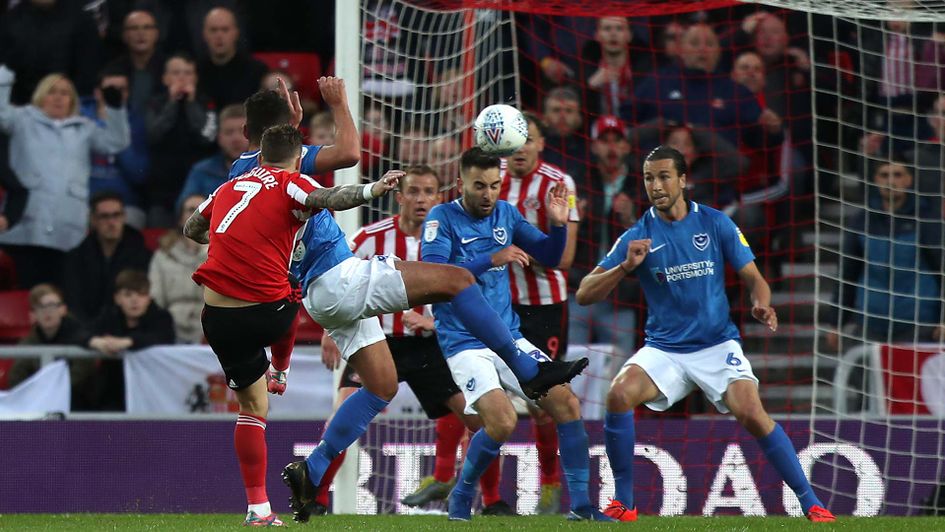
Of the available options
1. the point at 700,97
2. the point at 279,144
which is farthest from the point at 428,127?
the point at 279,144

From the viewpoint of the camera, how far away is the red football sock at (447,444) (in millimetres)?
8883

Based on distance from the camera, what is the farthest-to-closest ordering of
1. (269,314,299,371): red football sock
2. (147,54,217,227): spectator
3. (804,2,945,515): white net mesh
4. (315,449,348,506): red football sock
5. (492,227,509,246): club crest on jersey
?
(147,54,217,227): spectator → (804,2,945,515): white net mesh → (315,449,348,506): red football sock → (492,227,509,246): club crest on jersey → (269,314,299,371): red football sock

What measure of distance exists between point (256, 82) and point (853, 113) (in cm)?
505

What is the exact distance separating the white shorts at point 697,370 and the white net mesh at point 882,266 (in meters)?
1.93

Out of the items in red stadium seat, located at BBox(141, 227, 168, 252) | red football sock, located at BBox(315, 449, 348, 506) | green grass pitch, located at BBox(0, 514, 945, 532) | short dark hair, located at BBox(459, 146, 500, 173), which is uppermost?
short dark hair, located at BBox(459, 146, 500, 173)

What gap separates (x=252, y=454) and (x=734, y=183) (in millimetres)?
5683

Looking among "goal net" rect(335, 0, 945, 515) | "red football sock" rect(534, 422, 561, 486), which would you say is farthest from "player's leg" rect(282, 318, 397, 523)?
"red football sock" rect(534, 422, 561, 486)

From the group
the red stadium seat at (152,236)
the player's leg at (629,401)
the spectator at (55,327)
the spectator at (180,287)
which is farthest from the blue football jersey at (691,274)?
the red stadium seat at (152,236)

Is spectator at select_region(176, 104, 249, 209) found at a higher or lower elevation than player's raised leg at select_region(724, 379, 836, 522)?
higher

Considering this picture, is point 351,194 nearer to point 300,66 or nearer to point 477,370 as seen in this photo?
point 477,370

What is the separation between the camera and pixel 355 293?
6.88 meters

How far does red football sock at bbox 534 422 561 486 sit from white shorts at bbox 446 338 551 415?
2.64 ft

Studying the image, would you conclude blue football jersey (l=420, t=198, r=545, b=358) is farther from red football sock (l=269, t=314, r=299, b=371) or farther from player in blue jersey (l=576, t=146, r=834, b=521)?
red football sock (l=269, t=314, r=299, b=371)

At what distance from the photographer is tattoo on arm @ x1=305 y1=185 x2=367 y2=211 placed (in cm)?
629
